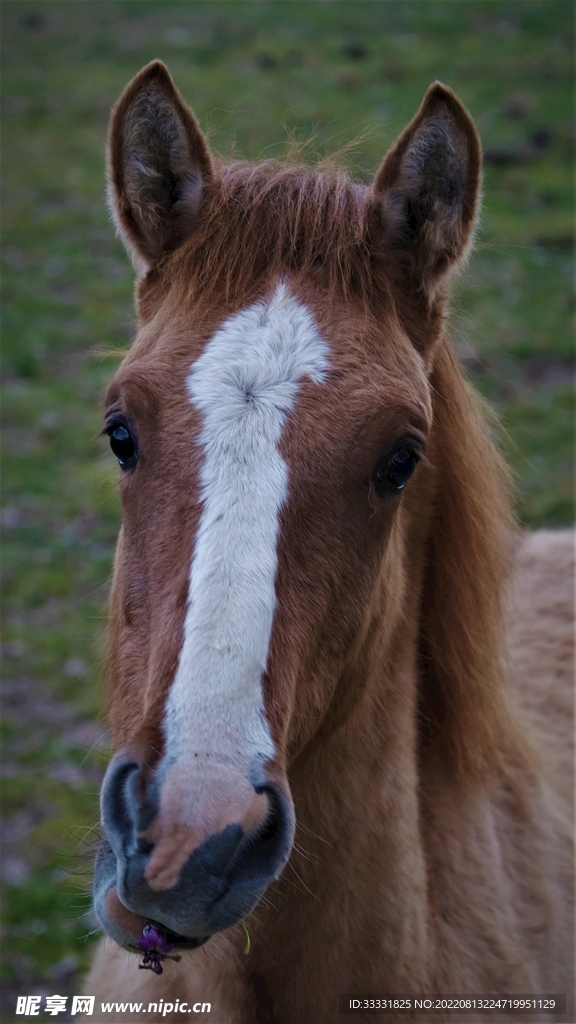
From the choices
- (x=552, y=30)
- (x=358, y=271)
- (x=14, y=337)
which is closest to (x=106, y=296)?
(x=14, y=337)

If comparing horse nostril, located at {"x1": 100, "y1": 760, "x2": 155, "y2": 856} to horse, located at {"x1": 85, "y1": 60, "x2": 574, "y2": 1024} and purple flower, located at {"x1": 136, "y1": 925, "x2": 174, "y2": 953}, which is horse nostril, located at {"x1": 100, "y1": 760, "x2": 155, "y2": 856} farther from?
purple flower, located at {"x1": 136, "y1": 925, "x2": 174, "y2": 953}

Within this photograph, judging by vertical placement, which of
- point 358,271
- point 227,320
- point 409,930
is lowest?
point 409,930

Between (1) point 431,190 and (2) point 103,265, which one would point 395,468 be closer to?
(1) point 431,190

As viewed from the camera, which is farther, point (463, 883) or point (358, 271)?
point (463, 883)

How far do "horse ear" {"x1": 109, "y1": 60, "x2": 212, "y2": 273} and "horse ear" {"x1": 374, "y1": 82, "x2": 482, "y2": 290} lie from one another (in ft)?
1.64

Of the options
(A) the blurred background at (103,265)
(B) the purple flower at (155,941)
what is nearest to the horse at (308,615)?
(B) the purple flower at (155,941)

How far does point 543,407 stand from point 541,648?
4762mm

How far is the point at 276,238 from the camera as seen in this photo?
7.44ft

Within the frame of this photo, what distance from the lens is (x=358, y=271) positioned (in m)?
2.28

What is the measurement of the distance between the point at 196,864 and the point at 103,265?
10147 millimetres

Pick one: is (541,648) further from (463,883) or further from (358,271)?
(358,271)

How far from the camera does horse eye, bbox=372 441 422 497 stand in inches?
82.2

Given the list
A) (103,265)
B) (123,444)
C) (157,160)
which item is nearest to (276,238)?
(157,160)

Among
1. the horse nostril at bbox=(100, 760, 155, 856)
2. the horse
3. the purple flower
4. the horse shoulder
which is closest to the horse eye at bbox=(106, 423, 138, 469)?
the horse
